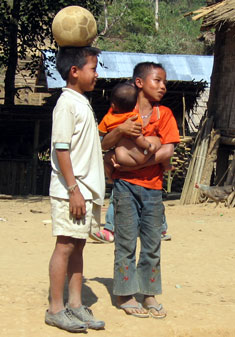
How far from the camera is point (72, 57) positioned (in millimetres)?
3812

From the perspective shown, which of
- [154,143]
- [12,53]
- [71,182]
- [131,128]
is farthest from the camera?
[12,53]

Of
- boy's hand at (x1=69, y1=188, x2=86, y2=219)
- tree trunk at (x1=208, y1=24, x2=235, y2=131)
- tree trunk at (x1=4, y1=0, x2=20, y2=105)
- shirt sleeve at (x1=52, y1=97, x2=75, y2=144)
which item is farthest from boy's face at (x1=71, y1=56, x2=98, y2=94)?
tree trunk at (x1=4, y1=0, x2=20, y2=105)

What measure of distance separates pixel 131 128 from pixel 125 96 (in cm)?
23

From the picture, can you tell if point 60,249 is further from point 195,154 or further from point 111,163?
point 195,154

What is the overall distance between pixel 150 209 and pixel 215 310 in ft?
3.10

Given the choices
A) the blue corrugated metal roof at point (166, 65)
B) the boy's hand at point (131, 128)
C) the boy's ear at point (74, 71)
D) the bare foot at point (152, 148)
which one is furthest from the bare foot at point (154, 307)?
the blue corrugated metal roof at point (166, 65)

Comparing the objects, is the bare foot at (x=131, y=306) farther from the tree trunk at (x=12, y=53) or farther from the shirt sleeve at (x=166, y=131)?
the tree trunk at (x=12, y=53)

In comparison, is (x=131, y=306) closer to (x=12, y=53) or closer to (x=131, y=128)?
(x=131, y=128)

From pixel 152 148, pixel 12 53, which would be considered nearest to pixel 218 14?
pixel 152 148

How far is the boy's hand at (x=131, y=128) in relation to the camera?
13.0 ft

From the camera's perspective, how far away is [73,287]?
390 centimetres

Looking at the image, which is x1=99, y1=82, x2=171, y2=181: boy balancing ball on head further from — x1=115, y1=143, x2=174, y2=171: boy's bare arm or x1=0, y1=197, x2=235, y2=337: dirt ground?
x1=0, y1=197, x2=235, y2=337: dirt ground

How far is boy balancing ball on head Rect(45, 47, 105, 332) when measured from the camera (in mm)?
3648

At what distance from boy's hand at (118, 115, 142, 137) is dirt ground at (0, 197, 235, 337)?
4.05ft
